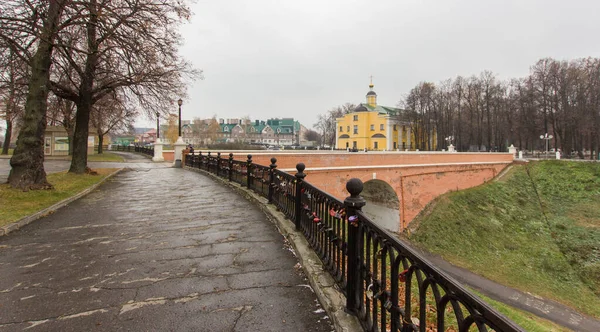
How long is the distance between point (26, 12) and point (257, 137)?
322 ft

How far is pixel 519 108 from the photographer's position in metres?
44.2

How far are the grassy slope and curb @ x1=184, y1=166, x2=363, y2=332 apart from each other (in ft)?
33.9

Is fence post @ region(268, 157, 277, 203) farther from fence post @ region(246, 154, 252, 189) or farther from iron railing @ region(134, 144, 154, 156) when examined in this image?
iron railing @ region(134, 144, 154, 156)

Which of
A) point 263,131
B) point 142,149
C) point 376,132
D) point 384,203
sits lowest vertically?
point 384,203

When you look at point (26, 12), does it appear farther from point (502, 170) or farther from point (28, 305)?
point (502, 170)

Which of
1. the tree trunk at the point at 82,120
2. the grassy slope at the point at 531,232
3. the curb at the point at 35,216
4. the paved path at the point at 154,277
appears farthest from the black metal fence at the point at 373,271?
the tree trunk at the point at 82,120

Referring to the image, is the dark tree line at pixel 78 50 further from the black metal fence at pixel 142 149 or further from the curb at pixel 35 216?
the black metal fence at pixel 142 149

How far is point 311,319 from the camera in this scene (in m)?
2.61

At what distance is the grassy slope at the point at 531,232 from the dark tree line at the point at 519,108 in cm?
1206

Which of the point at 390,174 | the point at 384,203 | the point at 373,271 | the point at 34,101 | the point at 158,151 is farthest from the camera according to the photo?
the point at 158,151

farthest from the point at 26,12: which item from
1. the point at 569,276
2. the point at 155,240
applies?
the point at 569,276

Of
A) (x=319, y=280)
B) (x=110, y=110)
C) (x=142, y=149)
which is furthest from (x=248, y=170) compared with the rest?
(x=142, y=149)

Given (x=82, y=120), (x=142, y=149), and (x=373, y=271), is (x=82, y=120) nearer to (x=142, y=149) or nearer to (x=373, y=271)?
(x=373, y=271)

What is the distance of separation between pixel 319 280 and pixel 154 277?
5.96 ft
